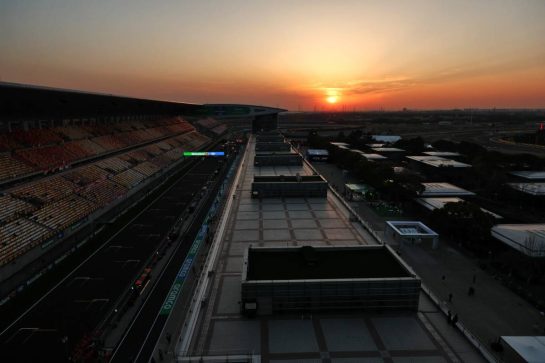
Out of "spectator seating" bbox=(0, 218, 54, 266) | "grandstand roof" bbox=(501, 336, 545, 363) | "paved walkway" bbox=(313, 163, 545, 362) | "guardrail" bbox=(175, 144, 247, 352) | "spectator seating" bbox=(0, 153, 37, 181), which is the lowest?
"paved walkway" bbox=(313, 163, 545, 362)

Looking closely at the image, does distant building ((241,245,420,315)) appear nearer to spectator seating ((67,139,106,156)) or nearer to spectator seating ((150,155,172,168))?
spectator seating ((67,139,106,156))

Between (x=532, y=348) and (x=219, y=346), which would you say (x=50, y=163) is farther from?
(x=532, y=348)

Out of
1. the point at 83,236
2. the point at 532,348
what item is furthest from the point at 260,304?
the point at 83,236

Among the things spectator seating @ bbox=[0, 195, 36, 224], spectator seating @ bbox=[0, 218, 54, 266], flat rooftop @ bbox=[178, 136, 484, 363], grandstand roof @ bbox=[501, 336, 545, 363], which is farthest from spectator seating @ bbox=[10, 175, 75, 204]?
grandstand roof @ bbox=[501, 336, 545, 363]

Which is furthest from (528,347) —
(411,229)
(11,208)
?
(11,208)

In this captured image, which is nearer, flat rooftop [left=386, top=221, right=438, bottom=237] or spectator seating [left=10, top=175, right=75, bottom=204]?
flat rooftop [left=386, top=221, right=438, bottom=237]

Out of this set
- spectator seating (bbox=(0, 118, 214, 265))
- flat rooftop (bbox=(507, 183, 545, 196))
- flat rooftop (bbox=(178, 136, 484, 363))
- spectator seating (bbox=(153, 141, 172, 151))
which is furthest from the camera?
spectator seating (bbox=(153, 141, 172, 151))
